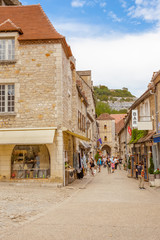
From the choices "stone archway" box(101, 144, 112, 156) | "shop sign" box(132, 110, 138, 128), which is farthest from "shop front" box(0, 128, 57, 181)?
"stone archway" box(101, 144, 112, 156)

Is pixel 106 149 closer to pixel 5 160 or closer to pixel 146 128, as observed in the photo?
pixel 146 128

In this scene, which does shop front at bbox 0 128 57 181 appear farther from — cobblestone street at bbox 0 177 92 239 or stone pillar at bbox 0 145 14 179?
cobblestone street at bbox 0 177 92 239

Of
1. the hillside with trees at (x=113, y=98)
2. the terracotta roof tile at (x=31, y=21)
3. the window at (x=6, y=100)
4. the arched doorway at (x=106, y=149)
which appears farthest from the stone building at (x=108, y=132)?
the hillside with trees at (x=113, y=98)

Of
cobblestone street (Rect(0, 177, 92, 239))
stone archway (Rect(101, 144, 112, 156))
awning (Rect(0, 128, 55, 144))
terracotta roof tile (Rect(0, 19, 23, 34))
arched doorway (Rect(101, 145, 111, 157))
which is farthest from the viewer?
arched doorway (Rect(101, 145, 111, 157))

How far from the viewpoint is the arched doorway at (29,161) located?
1609cm

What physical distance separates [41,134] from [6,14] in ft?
27.6

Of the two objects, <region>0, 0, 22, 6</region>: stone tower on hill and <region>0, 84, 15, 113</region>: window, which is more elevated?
<region>0, 0, 22, 6</region>: stone tower on hill

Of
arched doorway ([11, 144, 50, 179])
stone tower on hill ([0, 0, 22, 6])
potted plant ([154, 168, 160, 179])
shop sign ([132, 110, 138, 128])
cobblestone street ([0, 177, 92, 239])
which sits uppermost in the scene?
stone tower on hill ([0, 0, 22, 6])

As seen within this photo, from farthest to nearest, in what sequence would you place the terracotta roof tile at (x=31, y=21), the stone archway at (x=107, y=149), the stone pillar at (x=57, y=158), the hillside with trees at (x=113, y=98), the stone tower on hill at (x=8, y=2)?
the hillside with trees at (x=113, y=98), the stone archway at (x=107, y=149), the stone tower on hill at (x=8, y=2), the terracotta roof tile at (x=31, y=21), the stone pillar at (x=57, y=158)

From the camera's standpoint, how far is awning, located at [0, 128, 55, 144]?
14.9m

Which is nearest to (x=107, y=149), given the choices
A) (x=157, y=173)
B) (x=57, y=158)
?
→ (x=157, y=173)

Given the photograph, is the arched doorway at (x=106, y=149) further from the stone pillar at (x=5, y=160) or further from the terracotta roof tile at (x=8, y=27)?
the terracotta roof tile at (x=8, y=27)

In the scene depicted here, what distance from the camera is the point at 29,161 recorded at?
639 inches

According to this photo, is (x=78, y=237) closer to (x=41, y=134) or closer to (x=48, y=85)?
(x=41, y=134)
